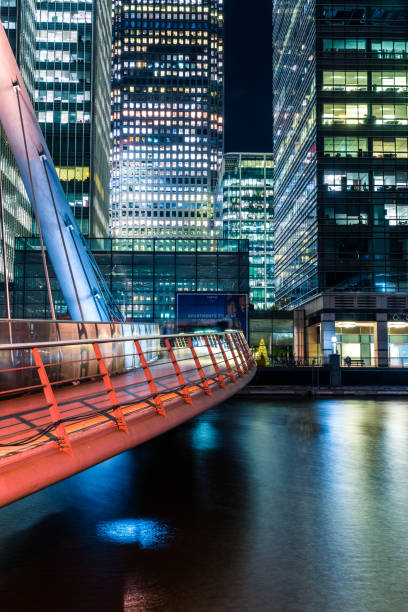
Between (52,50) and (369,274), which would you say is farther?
(52,50)

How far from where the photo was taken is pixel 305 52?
237 ft

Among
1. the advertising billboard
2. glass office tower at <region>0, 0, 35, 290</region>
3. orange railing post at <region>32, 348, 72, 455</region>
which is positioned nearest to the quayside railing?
orange railing post at <region>32, 348, 72, 455</region>

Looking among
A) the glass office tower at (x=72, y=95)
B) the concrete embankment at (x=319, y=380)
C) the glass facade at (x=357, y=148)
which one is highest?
the glass office tower at (x=72, y=95)

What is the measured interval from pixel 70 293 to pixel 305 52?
6111cm

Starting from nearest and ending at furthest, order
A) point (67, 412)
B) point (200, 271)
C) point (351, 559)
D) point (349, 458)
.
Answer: point (67, 412), point (351, 559), point (349, 458), point (200, 271)

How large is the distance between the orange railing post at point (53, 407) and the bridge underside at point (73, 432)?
6 centimetres

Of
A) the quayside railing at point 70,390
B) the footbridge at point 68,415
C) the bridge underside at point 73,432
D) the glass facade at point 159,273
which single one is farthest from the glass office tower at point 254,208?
the bridge underside at point 73,432

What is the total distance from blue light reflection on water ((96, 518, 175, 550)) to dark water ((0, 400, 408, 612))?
29mm

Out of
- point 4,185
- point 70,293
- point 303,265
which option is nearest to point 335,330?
point 303,265

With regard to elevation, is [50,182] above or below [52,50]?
below

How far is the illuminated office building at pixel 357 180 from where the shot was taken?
60281 millimetres

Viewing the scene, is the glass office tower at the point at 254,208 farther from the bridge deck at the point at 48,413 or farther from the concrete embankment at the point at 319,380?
the bridge deck at the point at 48,413

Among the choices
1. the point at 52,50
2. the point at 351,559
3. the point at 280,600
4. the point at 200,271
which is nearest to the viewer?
the point at 280,600

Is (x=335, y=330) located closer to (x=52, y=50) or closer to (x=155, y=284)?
(x=155, y=284)
